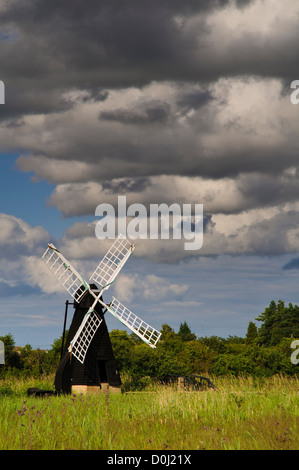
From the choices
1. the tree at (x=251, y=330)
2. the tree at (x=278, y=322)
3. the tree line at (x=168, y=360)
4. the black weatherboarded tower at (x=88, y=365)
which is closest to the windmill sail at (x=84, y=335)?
the black weatherboarded tower at (x=88, y=365)

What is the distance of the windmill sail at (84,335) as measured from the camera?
25.5 meters

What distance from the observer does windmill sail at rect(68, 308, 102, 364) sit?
25516mm

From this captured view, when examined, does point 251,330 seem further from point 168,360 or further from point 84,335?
point 84,335

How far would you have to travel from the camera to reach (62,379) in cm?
2605

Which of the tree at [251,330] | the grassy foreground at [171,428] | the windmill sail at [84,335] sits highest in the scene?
the tree at [251,330]

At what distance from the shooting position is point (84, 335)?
85.7 ft

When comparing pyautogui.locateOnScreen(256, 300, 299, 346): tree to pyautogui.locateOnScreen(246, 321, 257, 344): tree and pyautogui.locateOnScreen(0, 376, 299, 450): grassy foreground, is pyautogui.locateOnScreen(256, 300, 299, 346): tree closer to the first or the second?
pyautogui.locateOnScreen(246, 321, 257, 344): tree

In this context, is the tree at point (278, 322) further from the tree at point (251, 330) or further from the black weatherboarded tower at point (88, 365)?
the black weatherboarded tower at point (88, 365)

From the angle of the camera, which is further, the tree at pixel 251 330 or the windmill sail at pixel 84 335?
the tree at pixel 251 330

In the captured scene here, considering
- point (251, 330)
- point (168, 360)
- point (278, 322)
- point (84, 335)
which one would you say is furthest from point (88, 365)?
point (251, 330)

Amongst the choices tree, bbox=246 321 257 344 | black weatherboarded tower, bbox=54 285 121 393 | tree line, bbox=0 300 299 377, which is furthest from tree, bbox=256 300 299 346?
black weatherboarded tower, bbox=54 285 121 393

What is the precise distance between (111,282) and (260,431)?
17.4 m
